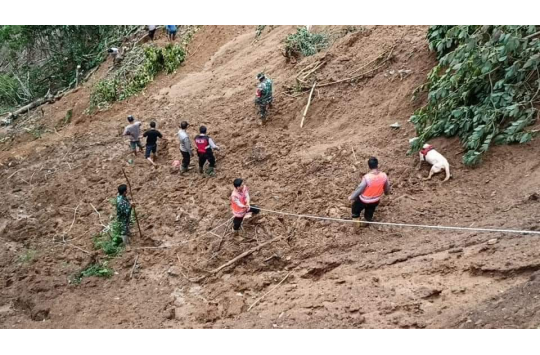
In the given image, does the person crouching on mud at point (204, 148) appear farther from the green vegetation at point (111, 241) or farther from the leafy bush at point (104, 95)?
the leafy bush at point (104, 95)

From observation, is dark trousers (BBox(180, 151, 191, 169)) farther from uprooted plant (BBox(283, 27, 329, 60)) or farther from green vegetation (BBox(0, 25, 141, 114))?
green vegetation (BBox(0, 25, 141, 114))

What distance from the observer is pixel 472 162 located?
6.96 metres

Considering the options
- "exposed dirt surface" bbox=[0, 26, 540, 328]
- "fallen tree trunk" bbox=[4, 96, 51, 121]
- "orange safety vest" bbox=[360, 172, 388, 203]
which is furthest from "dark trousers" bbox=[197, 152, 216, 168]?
"fallen tree trunk" bbox=[4, 96, 51, 121]

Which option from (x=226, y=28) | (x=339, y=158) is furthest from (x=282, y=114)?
(x=226, y=28)

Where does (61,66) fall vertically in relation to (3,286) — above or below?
above

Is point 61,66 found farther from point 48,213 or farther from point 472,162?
point 472,162

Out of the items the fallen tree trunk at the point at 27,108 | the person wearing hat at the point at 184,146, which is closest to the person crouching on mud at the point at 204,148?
the person wearing hat at the point at 184,146

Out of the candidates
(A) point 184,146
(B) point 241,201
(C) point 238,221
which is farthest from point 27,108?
(B) point 241,201

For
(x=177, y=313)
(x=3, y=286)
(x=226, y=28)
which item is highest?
(x=226, y=28)

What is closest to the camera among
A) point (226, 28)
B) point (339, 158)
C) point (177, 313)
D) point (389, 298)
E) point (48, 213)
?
point (389, 298)

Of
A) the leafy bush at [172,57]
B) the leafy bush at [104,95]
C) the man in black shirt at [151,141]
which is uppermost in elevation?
the leafy bush at [172,57]

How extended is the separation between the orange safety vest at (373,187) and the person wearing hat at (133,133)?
5721mm

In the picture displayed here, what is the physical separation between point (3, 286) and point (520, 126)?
8131 mm

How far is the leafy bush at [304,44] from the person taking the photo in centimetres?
1151
